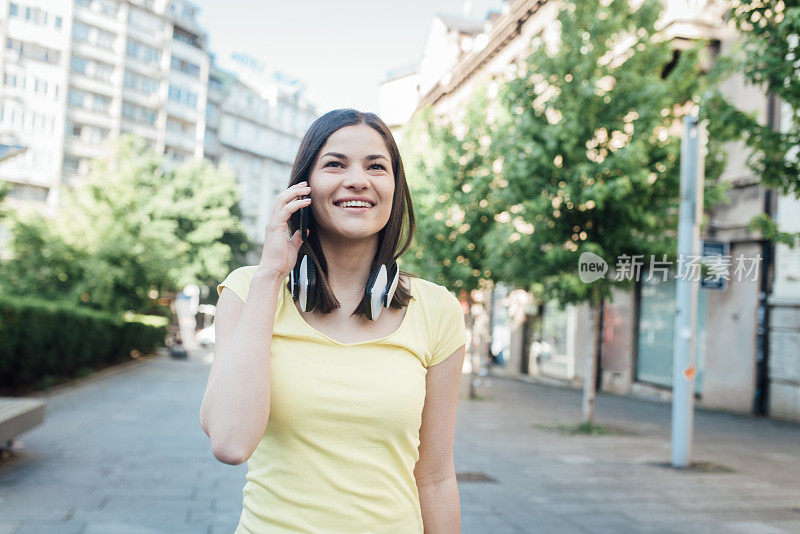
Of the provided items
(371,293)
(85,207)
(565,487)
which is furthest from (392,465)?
(85,207)

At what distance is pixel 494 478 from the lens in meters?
7.54

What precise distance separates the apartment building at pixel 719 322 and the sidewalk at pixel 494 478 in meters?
1.90

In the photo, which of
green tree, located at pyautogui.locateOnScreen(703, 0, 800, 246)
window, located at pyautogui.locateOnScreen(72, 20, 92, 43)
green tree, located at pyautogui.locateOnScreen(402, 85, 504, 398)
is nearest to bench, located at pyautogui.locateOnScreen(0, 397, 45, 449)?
green tree, located at pyautogui.locateOnScreen(703, 0, 800, 246)

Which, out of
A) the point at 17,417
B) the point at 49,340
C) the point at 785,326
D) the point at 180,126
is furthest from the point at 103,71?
the point at 17,417

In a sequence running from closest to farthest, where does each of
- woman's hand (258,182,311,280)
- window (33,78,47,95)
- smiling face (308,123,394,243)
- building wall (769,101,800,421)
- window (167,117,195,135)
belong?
woman's hand (258,182,311,280), smiling face (308,123,394,243), building wall (769,101,800,421), window (33,78,47,95), window (167,117,195,135)

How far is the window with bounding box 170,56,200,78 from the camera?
67562 mm

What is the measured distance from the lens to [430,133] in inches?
728

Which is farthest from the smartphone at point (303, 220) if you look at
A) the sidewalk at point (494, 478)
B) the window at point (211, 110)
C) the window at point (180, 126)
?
the window at point (211, 110)

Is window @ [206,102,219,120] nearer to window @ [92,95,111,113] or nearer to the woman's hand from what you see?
window @ [92,95,111,113]

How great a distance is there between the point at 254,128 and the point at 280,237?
80402mm

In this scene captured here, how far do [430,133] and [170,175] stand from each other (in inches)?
1271

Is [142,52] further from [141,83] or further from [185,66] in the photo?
[185,66]

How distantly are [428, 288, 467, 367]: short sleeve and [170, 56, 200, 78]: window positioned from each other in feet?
233

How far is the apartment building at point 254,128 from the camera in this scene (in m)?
73.6
